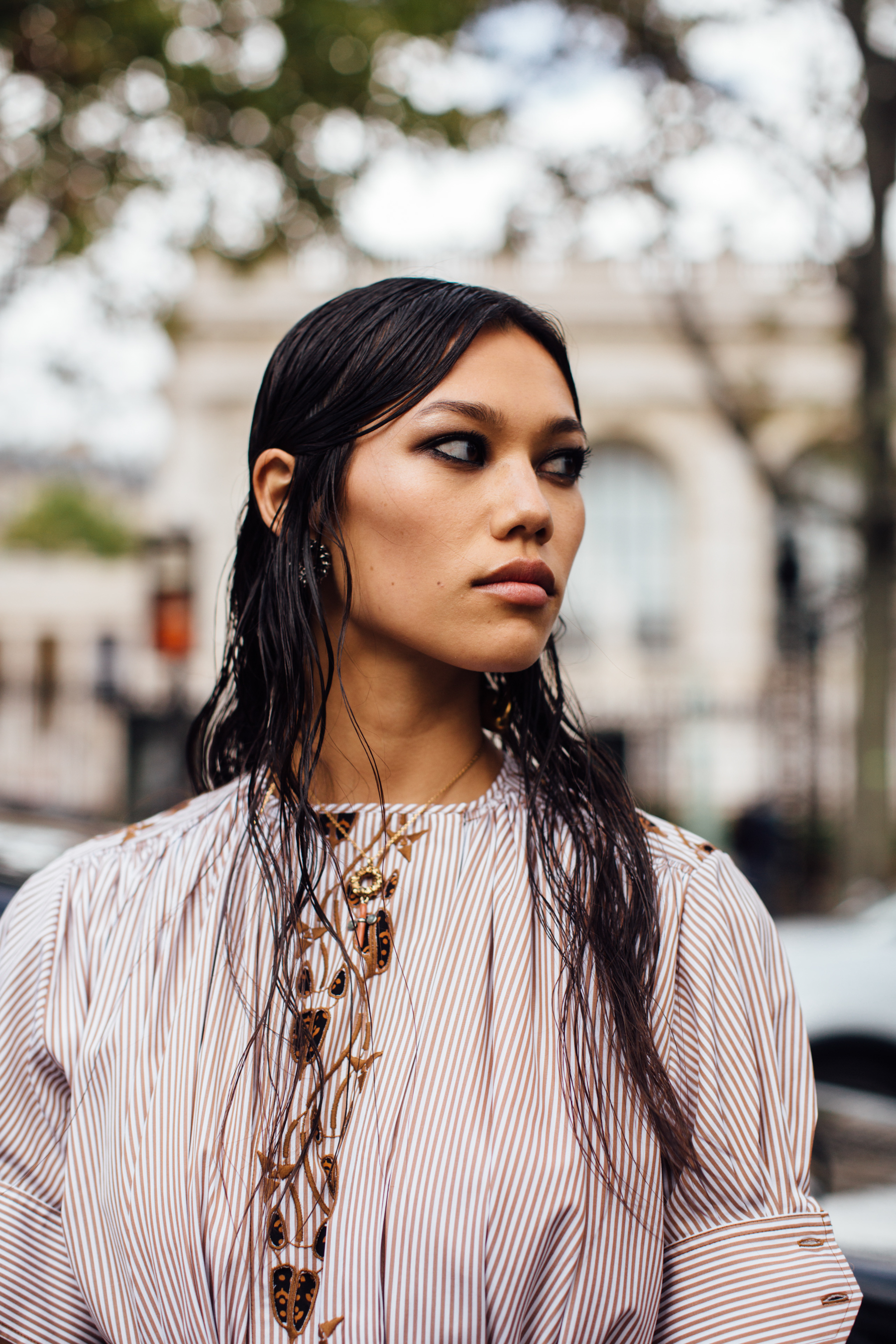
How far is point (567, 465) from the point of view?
1334 mm

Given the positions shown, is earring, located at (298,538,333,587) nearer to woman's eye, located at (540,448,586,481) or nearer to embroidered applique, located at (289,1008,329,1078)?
woman's eye, located at (540,448,586,481)

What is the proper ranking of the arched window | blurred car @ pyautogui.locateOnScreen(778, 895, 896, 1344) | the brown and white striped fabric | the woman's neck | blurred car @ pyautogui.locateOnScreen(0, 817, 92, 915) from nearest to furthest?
the brown and white striped fabric → the woman's neck → blurred car @ pyautogui.locateOnScreen(0, 817, 92, 915) → blurred car @ pyautogui.locateOnScreen(778, 895, 896, 1344) → the arched window

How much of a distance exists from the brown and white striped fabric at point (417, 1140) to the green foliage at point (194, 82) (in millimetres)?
7043

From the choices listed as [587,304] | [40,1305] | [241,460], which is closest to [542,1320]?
[40,1305]

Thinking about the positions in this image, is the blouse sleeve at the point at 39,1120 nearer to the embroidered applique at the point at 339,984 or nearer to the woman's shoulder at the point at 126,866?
the woman's shoulder at the point at 126,866

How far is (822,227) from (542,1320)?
7.83 meters

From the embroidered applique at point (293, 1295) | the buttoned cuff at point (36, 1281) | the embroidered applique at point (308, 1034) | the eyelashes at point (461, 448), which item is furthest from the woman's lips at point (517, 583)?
the buttoned cuff at point (36, 1281)

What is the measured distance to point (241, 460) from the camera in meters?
19.1

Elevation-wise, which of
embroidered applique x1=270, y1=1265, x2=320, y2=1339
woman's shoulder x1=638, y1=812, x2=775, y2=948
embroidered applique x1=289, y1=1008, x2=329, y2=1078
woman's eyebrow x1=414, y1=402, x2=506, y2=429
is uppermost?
woman's eyebrow x1=414, y1=402, x2=506, y2=429

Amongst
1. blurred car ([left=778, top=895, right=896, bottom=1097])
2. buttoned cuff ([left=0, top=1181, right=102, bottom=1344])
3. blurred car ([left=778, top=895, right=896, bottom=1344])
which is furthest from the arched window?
buttoned cuff ([left=0, top=1181, right=102, bottom=1344])

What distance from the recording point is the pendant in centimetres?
130

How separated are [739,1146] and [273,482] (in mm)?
938

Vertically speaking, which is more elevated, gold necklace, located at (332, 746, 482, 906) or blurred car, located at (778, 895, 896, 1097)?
gold necklace, located at (332, 746, 482, 906)

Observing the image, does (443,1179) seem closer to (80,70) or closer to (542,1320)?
(542,1320)
